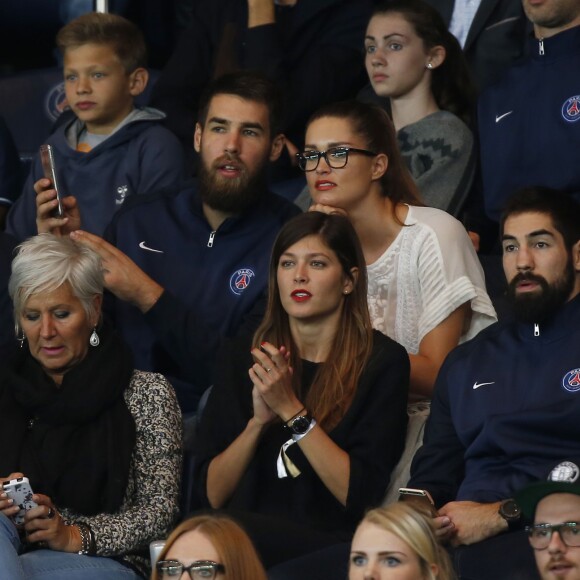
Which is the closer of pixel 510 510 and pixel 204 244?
pixel 510 510

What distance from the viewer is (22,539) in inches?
159

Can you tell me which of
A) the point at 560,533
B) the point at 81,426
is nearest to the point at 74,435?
the point at 81,426

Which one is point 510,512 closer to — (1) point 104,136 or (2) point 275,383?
(2) point 275,383

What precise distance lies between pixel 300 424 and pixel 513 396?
537mm

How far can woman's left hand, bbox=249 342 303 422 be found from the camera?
4039mm

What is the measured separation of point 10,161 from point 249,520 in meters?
2.42

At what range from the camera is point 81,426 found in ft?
14.0

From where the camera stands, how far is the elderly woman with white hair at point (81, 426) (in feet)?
13.3

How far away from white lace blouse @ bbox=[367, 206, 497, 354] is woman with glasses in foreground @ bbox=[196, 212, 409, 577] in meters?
0.29

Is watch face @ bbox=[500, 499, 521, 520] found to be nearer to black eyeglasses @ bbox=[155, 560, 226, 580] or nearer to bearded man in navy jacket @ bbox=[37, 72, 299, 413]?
black eyeglasses @ bbox=[155, 560, 226, 580]

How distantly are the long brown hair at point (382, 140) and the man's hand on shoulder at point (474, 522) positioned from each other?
3.79 feet

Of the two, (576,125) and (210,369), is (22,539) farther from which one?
(576,125)

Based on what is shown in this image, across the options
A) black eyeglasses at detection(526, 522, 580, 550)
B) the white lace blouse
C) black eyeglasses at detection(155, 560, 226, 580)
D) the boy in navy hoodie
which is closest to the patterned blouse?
black eyeglasses at detection(155, 560, 226, 580)

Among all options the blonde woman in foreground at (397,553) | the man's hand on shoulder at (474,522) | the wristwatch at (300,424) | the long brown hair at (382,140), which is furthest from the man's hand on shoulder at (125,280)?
the blonde woman in foreground at (397,553)
